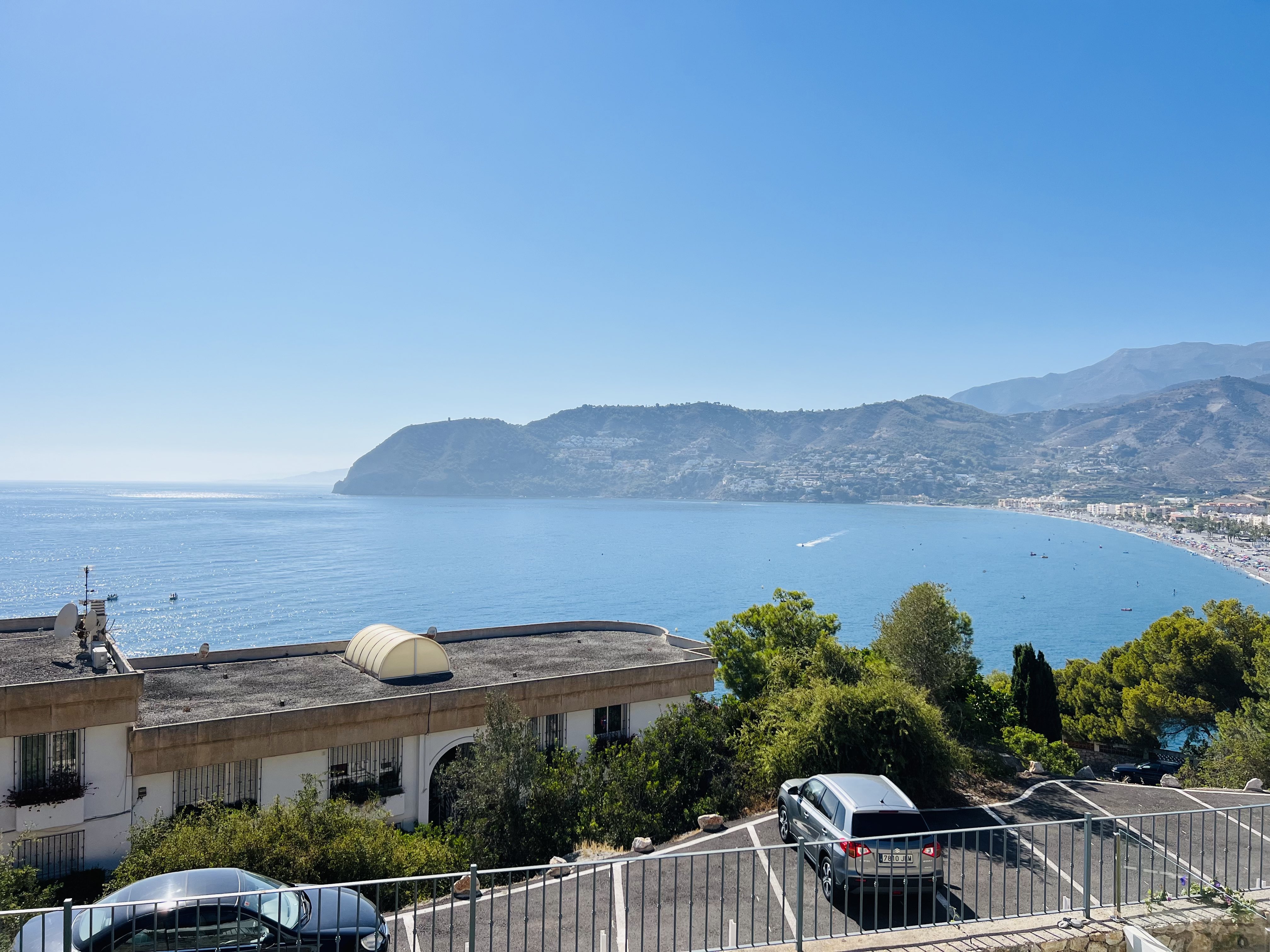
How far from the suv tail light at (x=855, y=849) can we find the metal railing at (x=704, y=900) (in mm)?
25

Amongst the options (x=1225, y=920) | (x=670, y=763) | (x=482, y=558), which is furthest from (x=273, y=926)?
(x=482, y=558)

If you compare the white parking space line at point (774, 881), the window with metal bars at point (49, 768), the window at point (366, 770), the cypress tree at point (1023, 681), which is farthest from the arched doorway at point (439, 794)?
the cypress tree at point (1023, 681)

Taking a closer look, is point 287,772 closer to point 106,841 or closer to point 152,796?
point 152,796

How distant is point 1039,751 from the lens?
73.0 feet

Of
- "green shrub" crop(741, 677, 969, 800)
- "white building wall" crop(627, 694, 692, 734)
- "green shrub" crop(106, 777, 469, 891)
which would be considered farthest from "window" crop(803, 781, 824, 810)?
"white building wall" crop(627, 694, 692, 734)

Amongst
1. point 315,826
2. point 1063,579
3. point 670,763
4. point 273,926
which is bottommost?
point 1063,579

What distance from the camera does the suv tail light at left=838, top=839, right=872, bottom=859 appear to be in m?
9.57

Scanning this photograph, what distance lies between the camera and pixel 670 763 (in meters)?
18.7

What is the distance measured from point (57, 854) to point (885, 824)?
17025 millimetres

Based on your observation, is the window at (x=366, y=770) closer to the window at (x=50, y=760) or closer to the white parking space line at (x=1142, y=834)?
the window at (x=50, y=760)

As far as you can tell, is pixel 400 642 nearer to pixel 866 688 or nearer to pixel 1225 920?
pixel 866 688

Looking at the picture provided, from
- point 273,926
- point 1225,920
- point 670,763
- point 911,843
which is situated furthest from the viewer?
point 670,763

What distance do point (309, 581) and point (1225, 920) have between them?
108 m

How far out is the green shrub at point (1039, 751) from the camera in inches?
819
